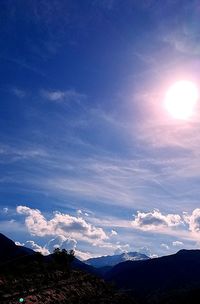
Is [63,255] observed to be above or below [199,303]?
above

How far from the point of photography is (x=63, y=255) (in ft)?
378

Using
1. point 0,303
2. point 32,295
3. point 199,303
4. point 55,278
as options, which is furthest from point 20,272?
point 199,303

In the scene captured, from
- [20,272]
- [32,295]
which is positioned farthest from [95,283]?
[32,295]

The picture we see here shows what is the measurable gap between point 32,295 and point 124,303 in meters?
18.6

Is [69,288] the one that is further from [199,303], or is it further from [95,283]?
[199,303]

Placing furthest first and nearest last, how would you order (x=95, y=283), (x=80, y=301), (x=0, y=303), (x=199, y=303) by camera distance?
(x=199, y=303) → (x=95, y=283) → (x=80, y=301) → (x=0, y=303)

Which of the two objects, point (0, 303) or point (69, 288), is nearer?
point (0, 303)

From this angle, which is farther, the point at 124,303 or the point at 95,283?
the point at 95,283

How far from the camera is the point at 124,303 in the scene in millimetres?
43688

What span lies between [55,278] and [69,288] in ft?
24.0

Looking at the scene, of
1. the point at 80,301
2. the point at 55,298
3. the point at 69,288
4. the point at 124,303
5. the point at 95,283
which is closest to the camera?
the point at 55,298

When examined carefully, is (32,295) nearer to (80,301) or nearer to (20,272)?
(80,301)

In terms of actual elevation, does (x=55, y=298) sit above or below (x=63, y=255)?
below

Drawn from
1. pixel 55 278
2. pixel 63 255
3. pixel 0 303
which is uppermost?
pixel 63 255
